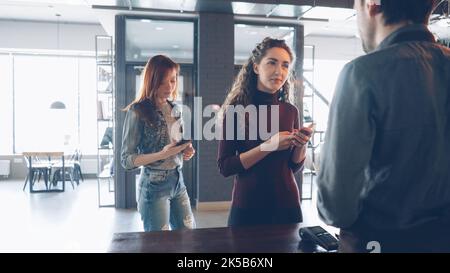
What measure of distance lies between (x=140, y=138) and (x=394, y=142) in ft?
4.52

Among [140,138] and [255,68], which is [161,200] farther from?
[255,68]

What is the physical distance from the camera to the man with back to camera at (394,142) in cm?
77

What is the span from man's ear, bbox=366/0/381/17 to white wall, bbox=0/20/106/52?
7840mm

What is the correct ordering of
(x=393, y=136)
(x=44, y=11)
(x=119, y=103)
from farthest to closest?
(x=44, y=11)
(x=119, y=103)
(x=393, y=136)

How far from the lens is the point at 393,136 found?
0.78 metres

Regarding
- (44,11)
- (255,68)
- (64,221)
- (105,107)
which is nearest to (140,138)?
(255,68)

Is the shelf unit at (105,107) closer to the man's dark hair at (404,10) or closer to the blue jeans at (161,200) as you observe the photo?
the blue jeans at (161,200)

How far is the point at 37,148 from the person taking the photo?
8383mm

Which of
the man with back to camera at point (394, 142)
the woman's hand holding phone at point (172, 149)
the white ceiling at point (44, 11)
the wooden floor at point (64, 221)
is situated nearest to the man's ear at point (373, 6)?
the man with back to camera at point (394, 142)

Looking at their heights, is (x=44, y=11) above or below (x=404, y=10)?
above

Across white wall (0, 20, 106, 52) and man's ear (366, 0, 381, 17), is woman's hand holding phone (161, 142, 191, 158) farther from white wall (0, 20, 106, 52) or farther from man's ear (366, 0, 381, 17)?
white wall (0, 20, 106, 52)

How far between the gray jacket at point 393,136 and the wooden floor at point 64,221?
216 centimetres

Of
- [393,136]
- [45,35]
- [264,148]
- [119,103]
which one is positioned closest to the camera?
[393,136]
